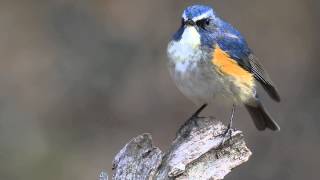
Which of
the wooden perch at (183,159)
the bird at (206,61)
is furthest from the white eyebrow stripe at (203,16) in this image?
the wooden perch at (183,159)

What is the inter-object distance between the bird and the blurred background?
389 cm

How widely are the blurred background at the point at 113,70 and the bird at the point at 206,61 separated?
3.89m

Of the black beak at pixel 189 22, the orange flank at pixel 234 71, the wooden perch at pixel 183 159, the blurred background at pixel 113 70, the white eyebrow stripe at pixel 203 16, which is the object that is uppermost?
the blurred background at pixel 113 70

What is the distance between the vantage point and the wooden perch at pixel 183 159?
6.11m

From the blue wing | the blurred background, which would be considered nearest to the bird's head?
the blue wing

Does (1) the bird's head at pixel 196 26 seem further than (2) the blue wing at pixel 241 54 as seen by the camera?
No

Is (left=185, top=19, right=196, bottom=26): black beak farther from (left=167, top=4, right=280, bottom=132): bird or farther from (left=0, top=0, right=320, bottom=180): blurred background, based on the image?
(left=0, top=0, right=320, bottom=180): blurred background

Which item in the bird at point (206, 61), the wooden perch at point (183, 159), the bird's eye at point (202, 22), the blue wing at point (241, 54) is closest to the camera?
the wooden perch at point (183, 159)

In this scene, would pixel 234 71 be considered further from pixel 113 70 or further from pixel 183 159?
pixel 113 70

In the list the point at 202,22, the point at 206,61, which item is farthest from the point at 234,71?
the point at 202,22

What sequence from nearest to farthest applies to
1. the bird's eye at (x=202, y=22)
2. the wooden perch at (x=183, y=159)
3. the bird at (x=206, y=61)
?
the wooden perch at (x=183, y=159)
the bird at (x=206, y=61)
the bird's eye at (x=202, y=22)

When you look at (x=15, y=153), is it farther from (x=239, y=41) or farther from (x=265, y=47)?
(x=239, y=41)

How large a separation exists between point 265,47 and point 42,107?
2.96m

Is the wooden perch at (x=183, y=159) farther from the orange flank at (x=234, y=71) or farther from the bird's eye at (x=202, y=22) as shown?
the bird's eye at (x=202, y=22)
